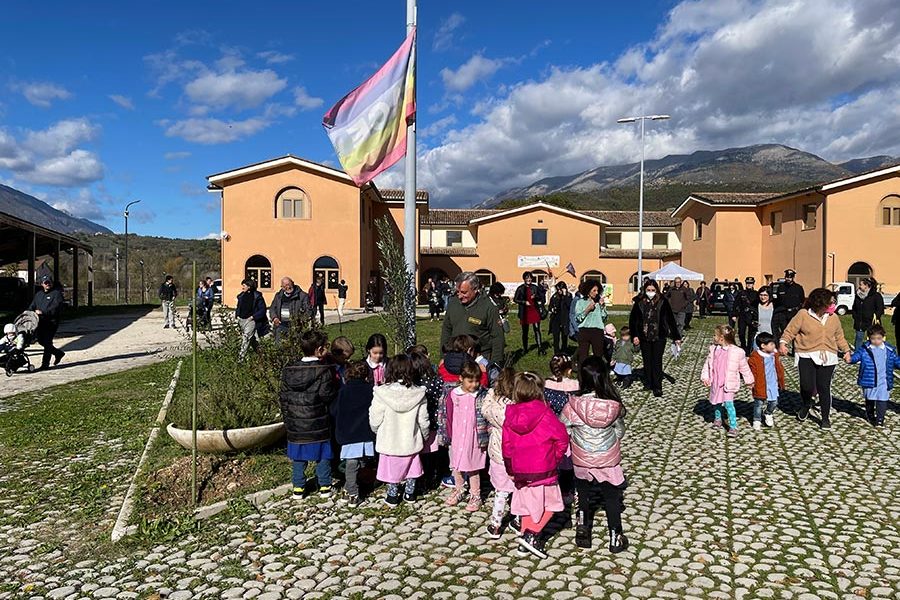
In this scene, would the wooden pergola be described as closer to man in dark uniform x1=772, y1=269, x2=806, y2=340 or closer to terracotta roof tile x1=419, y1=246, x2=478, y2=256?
terracotta roof tile x1=419, y1=246, x2=478, y2=256

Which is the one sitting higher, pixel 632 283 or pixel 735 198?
pixel 735 198

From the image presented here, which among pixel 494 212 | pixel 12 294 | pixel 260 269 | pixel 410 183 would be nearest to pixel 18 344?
pixel 410 183

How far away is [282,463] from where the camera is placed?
625cm

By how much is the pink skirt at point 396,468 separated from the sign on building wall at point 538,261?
35.8m

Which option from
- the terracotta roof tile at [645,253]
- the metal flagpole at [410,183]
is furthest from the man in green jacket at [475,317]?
the terracotta roof tile at [645,253]

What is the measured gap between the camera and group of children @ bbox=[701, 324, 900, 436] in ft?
25.6

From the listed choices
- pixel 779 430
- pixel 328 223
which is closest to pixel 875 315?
pixel 779 430

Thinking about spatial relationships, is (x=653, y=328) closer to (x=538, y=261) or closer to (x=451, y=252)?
(x=538, y=261)

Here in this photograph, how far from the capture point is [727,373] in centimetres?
782

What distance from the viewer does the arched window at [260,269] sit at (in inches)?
1235

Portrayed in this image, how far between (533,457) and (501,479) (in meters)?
0.49

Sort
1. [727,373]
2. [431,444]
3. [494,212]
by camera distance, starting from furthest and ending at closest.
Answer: [494,212]
[727,373]
[431,444]

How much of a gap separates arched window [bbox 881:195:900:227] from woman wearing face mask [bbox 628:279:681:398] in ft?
89.3

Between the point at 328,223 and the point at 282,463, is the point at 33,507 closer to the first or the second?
the point at 282,463
